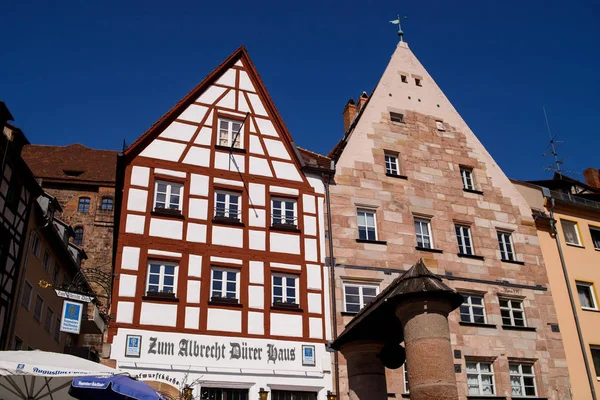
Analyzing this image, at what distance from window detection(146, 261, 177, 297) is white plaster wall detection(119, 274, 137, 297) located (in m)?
0.42

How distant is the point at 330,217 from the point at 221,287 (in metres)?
4.50

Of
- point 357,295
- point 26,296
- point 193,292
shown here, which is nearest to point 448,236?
point 357,295

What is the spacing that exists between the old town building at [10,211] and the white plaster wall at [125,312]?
5782 mm

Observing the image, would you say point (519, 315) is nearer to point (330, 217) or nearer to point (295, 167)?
point (330, 217)

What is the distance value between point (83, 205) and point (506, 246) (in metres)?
33.3

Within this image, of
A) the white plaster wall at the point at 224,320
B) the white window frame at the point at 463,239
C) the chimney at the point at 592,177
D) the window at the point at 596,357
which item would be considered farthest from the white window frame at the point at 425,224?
the chimney at the point at 592,177

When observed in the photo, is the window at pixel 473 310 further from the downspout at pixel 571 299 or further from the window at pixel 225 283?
the window at pixel 225 283

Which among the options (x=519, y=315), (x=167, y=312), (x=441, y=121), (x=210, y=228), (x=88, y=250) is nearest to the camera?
(x=167, y=312)

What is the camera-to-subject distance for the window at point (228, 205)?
20422 millimetres

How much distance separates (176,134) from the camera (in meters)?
21.2

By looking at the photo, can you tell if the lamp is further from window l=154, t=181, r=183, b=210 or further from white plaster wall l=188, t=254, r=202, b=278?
window l=154, t=181, r=183, b=210

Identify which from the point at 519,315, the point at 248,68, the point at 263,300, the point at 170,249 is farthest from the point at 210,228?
the point at 519,315

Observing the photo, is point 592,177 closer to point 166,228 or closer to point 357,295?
point 357,295

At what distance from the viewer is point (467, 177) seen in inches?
1003
